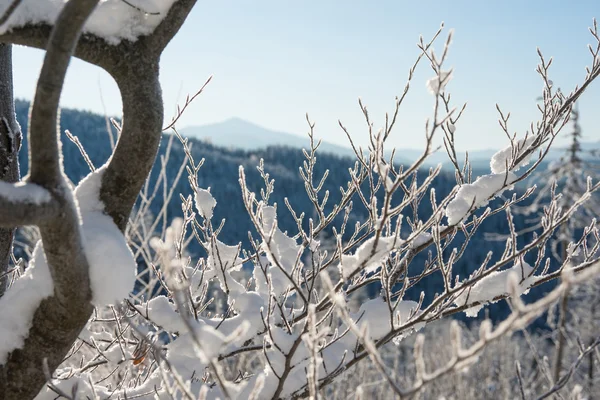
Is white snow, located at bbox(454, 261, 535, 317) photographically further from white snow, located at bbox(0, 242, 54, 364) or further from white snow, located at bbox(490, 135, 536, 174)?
white snow, located at bbox(0, 242, 54, 364)

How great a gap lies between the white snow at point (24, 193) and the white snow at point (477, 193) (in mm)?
1486

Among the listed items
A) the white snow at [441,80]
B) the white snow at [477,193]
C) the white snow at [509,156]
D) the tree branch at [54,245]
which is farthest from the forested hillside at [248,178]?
the white snow at [441,80]

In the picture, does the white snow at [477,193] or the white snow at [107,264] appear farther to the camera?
the white snow at [477,193]

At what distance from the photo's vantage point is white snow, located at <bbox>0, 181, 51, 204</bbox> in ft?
3.70

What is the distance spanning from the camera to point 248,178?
77500 millimetres

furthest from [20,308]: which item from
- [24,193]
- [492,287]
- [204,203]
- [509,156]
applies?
[509,156]

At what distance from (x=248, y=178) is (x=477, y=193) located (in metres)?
76.1

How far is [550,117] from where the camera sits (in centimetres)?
218

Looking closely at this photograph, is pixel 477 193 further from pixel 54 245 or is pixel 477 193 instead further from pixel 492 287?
pixel 54 245

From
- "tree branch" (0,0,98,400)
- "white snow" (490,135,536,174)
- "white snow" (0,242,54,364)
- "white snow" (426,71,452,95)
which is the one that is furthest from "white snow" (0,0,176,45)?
"white snow" (490,135,536,174)

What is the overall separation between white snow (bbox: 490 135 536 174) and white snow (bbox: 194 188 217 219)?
4.39 feet

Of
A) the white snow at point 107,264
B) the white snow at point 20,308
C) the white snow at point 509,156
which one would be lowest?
the white snow at point 20,308

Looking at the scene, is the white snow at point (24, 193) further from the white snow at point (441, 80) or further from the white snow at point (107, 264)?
the white snow at point (441, 80)

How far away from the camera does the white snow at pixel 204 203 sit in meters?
2.24
